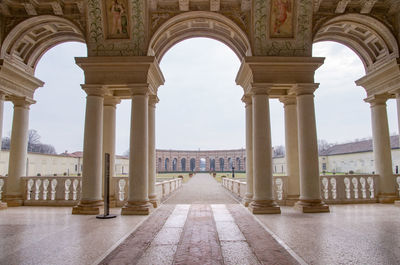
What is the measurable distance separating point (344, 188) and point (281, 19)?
11166mm

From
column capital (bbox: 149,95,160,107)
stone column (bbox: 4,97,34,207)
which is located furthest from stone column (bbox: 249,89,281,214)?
stone column (bbox: 4,97,34,207)

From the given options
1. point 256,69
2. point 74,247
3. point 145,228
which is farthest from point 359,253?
point 256,69

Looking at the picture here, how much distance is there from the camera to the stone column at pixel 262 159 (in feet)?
45.4

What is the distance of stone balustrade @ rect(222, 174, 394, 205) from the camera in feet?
55.7

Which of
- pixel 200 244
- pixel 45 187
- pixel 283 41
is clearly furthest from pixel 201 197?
pixel 200 244

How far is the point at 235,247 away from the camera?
791cm

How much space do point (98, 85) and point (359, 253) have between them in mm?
13406

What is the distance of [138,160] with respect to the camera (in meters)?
14.0

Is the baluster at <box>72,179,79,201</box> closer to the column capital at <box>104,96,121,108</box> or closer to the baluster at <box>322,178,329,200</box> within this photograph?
the column capital at <box>104,96,121,108</box>

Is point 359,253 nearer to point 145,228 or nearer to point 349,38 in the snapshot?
point 145,228

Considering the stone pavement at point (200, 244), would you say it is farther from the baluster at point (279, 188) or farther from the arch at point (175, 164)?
the arch at point (175, 164)

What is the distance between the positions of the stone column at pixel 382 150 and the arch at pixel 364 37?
2726 mm

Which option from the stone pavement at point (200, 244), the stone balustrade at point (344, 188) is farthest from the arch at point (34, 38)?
the stone balustrade at point (344, 188)

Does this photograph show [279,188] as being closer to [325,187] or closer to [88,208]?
[325,187]
